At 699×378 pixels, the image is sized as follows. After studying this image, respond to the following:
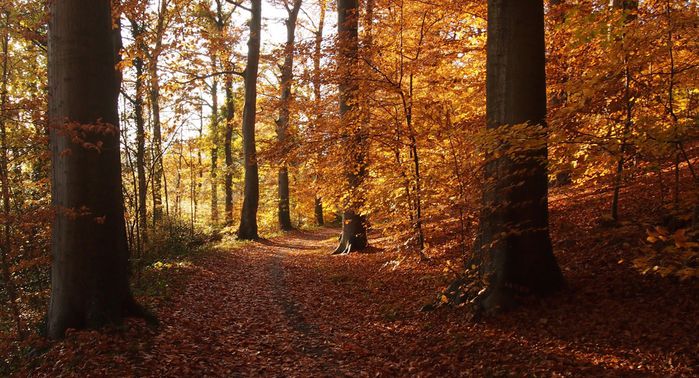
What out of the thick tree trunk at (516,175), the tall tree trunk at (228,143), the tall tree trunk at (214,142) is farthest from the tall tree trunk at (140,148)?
the tall tree trunk at (214,142)

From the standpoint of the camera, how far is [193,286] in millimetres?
9680

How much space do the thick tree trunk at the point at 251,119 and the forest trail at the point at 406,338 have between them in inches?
413

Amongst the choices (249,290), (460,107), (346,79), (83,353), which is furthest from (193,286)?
(460,107)

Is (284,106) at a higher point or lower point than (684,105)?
higher

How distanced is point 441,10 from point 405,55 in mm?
1218

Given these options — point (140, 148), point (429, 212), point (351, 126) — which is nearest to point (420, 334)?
point (429, 212)

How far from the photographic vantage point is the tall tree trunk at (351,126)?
1045cm

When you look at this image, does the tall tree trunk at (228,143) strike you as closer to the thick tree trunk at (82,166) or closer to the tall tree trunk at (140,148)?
the tall tree trunk at (140,148)

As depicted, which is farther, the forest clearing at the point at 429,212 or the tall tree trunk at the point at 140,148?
the tall tree trunk at the point at 140,148

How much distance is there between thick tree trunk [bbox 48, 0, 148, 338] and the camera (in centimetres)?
575

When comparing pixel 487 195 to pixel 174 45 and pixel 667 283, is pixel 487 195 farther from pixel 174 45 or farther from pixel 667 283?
pixel 174 45

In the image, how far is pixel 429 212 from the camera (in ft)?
27.0

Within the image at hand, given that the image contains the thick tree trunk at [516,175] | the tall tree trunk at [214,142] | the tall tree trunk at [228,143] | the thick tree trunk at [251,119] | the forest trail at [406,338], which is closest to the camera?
the forest trail at [406,338]

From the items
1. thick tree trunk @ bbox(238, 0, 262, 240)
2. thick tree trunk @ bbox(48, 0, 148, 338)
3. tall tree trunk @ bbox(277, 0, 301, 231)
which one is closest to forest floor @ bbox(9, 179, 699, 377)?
thick tree trunk @ bbox(48, 0, 148, 338)
